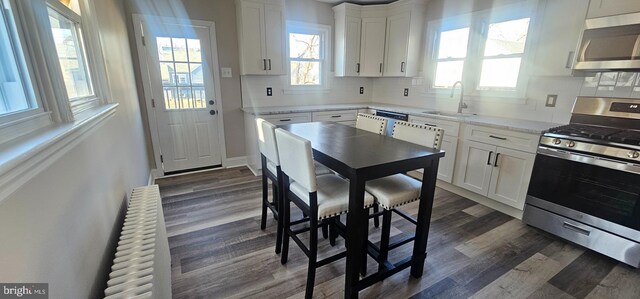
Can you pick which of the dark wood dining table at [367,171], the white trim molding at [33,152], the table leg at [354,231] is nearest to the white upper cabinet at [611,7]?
the dark wood dining table at [367,171]

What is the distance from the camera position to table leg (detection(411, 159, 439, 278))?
170 centimetres

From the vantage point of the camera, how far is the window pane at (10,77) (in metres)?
0.79

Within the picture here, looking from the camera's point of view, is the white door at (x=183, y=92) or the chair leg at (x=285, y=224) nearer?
the chair leg at (x=285, y=224)

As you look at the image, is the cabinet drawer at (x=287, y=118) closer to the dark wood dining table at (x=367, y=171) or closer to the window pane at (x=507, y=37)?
the dark wood dining table at (x=367, y=171)

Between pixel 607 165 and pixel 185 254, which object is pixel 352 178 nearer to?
pixel 185 254

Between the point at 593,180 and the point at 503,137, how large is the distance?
2.35ft

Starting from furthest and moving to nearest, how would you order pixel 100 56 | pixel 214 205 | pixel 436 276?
pixel 214 205 → pixel 436 276 → pixel 100 56

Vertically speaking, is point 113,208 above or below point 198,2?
below

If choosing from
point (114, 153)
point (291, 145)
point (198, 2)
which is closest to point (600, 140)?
point (291, 145)

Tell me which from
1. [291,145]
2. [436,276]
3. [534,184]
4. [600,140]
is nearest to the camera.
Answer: [291,145]

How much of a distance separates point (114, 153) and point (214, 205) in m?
1.33

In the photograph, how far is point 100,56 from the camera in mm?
1730

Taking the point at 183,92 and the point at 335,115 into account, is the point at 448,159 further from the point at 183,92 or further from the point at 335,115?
the point at 183,92

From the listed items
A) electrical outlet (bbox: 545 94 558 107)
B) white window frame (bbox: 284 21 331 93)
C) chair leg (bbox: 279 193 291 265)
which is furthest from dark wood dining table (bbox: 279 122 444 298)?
white window frame (bbox: 284 21 331 93)
